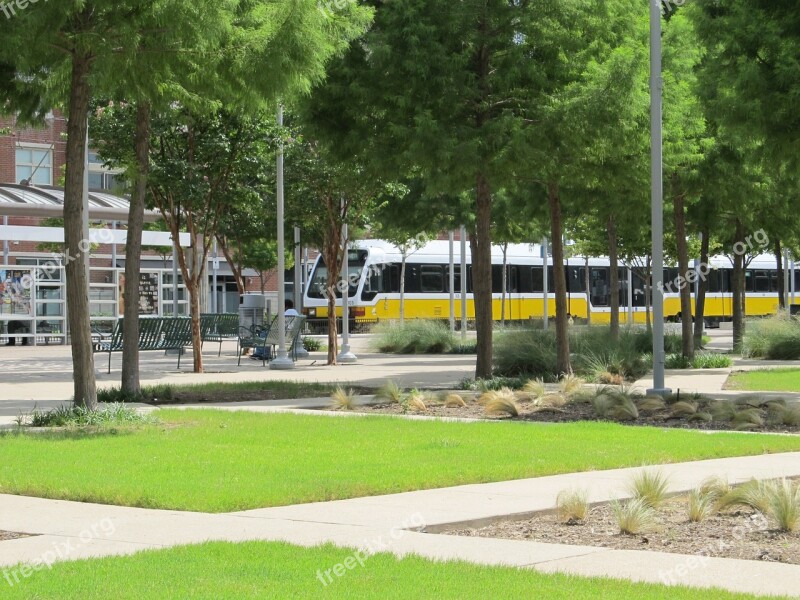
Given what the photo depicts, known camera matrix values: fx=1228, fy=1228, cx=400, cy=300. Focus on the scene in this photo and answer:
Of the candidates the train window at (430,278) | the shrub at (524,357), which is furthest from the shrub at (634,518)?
the train window at (430,278)

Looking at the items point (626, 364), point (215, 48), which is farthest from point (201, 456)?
point (626, 364)

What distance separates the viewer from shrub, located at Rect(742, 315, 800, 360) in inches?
1216

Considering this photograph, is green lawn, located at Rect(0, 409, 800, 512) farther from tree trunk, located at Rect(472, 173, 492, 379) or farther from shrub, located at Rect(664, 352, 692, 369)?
shrub, located at Rect(664, 352, 692, 369)

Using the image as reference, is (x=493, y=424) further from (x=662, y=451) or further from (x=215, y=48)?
(x=215, y=48)

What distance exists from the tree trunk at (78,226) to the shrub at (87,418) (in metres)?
0.16

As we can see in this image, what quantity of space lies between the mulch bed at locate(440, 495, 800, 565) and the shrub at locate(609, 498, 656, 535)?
5cm

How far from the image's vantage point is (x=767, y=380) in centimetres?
2270

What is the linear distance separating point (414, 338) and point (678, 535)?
28.7 m

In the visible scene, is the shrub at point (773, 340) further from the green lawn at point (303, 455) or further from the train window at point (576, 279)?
the train window at point (576, 279)

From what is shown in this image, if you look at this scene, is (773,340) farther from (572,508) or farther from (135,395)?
(572,508)

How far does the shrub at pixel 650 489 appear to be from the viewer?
29.3 ft

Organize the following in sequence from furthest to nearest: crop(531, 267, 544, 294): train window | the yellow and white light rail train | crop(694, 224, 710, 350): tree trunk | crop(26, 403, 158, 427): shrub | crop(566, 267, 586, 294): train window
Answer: crop(566, 267, 586, 294): train window → crop(531, 267, 544, 294): train window → the yellow and white light rail train → crop(694, 224, 710, 350): tree trunk → crop(26, 403, 158, 427): shrub

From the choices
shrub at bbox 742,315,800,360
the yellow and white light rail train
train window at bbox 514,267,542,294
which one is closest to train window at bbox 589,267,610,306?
the yellow and white light rail train

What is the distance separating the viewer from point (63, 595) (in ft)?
20.0
